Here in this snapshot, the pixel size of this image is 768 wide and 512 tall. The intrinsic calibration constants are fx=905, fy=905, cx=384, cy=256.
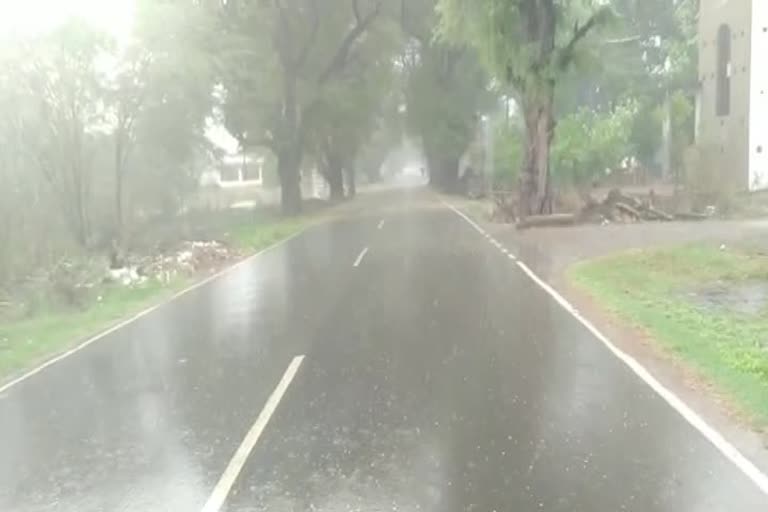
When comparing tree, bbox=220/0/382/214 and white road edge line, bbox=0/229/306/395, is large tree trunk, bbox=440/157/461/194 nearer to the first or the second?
tree, bbox=220/0/382/214

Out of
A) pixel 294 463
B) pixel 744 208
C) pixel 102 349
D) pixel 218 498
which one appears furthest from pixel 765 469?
pixel 744 208

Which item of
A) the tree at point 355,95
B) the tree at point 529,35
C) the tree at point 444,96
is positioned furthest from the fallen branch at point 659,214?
the tree at point 444,96

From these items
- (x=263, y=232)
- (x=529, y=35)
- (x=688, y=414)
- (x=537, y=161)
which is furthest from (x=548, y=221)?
(x=688, y=414)

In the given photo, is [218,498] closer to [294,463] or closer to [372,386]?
[294,463]

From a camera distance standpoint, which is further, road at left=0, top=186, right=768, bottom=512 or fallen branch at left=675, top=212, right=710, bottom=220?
fallen branch at left=675, top=212, right=710, bottom=220

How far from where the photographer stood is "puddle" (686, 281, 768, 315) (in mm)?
12307

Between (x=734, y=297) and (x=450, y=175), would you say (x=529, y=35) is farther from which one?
(x=450, y=175)

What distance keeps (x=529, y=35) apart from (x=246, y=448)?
904 inches

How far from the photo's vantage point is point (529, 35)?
27.7 metres

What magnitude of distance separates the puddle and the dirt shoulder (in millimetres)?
1543

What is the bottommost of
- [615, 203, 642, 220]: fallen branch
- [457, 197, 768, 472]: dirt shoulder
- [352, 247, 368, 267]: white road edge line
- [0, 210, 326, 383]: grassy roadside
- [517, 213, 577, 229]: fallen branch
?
[0, 210, 326, 383]: grassy roadside

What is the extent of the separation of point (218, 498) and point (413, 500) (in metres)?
1.29

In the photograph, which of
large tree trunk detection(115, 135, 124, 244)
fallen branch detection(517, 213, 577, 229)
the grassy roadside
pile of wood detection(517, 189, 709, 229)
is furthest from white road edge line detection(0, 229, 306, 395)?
pile of wood detection(517, 189, 709, 229)

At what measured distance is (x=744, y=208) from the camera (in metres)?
28.5
